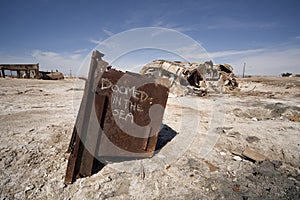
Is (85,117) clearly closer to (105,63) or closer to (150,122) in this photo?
(105,63)

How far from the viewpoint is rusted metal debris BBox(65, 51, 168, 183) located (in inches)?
73.7

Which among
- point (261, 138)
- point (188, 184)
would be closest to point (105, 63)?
point (188, 184)

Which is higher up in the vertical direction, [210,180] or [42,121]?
[42,121]

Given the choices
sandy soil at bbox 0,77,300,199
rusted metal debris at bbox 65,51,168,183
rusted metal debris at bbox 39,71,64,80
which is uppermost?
rusted metal debris at bbox 39,71,64,80

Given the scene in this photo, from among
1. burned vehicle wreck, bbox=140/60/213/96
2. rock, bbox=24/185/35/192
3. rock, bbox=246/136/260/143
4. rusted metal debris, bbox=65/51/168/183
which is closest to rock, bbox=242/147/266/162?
rock, bbox=246/136/260/143

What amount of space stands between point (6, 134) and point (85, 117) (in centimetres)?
226

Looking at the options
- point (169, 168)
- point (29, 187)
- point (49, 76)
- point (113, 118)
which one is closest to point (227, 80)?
point (169, 168)

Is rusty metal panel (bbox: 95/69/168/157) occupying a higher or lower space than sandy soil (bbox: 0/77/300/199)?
higher

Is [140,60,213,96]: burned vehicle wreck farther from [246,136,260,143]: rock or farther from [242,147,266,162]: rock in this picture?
[242,147,266,162]: rock

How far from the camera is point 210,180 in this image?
206 cm

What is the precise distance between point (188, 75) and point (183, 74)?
1.09 feet

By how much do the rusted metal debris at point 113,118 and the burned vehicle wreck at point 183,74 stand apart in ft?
25.2

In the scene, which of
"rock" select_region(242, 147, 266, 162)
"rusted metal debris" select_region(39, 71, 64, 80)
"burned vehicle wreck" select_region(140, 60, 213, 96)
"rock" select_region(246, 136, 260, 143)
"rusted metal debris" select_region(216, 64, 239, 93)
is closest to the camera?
"rock" select_region(242, 147, 266, 162)

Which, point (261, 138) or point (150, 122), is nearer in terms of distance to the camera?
point (150, 122)
